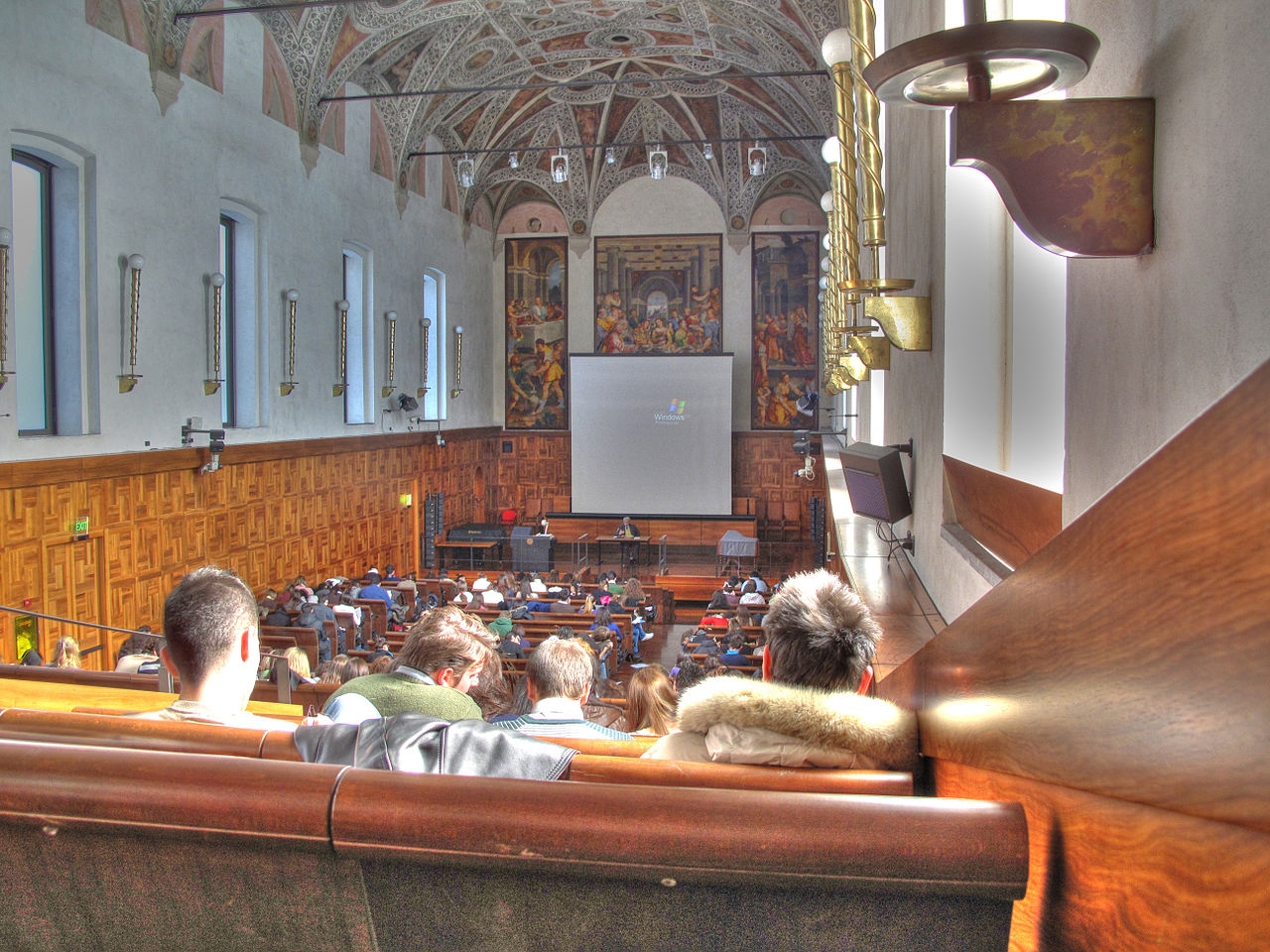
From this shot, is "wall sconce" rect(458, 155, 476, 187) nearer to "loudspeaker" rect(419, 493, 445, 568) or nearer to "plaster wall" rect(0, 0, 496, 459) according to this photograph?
"plaster wall" rect(0, 0, 496, 459)

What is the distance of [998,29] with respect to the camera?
1.54 meters

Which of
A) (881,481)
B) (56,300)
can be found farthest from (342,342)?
(881,481)

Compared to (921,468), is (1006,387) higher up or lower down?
higher up

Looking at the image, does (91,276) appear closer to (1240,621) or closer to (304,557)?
(304,557)

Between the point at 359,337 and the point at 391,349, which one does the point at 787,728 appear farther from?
the point at 391,349

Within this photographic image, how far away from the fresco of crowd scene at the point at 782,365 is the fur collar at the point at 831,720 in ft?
76.5

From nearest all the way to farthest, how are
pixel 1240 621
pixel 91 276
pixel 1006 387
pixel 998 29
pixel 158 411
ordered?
pixel 1240 621 → pixel 998 29 → pixel 1006 387 → pixel 91 276 → pixel 158 411

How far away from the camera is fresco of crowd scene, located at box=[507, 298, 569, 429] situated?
1004 inches

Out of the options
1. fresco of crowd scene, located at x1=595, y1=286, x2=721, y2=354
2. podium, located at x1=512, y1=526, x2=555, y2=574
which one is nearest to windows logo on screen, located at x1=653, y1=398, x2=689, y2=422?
fresco of crowd scene, located at x1=595, y1=286, x2=721, y2=354

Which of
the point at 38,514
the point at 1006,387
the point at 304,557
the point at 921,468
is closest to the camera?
the point at 1006,387

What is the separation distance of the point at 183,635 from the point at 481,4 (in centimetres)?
1765

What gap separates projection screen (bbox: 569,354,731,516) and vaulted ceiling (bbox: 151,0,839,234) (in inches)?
148

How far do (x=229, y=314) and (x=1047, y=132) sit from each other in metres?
14.4

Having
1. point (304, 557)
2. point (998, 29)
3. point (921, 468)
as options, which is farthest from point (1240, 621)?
point (304, 557)
